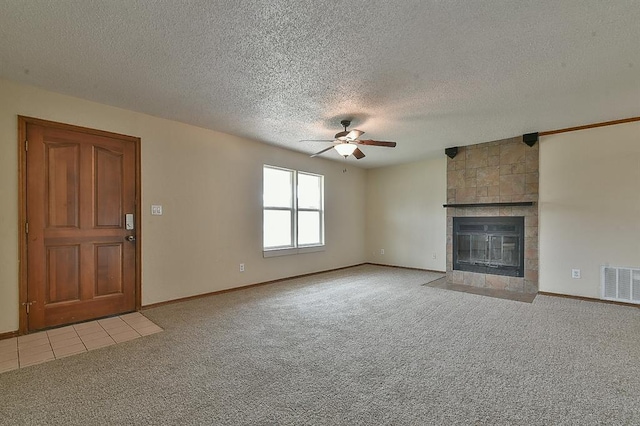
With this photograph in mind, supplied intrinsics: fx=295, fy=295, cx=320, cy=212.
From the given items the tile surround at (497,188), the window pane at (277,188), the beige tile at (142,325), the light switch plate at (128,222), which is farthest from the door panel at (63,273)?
the tile surround at (497,188)

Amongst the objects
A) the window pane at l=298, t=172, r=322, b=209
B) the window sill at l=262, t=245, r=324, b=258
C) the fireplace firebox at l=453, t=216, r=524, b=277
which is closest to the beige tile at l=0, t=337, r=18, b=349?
the window sill at l=262, t=245, r=324, b=258

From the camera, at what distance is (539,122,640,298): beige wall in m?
3.93

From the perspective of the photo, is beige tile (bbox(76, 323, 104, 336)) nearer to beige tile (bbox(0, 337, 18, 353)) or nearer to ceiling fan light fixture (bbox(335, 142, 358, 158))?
beige tile (bbox(0, 337, 18, 353))

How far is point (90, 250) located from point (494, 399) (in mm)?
4087

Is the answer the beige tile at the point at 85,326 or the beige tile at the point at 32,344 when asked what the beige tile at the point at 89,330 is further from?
the beige tile at the point at 32,344

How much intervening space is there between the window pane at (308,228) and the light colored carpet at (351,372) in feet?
7.87

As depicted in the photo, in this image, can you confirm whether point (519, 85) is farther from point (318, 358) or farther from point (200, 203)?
→ point (200, 203)

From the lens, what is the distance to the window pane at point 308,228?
A: 5918 mm

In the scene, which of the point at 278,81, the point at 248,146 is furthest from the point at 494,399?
the point at 248,146

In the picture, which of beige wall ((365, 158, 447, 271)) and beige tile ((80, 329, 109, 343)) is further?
beige wall ((365, 158, 447, 271))

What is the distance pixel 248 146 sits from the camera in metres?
4.92

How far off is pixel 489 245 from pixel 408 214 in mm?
1922

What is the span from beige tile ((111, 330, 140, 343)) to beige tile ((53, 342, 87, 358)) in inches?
9.8

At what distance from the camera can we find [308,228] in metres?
6.10
